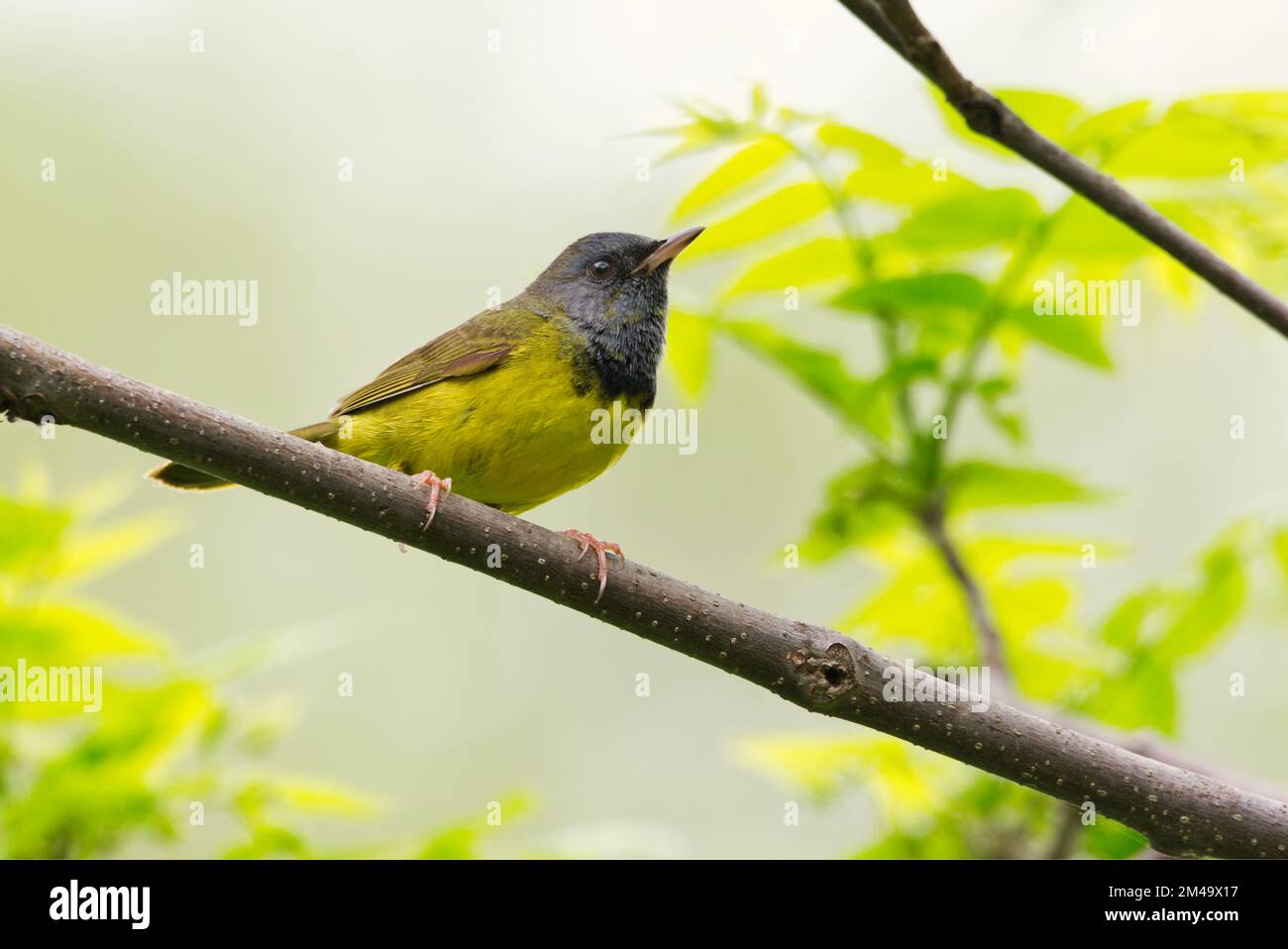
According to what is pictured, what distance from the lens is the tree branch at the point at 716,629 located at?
2.50m

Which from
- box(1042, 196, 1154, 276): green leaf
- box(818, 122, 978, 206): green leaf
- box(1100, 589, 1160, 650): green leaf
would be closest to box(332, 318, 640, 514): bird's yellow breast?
box(818, 122, 978, 206): green leaf

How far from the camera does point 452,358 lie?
4664 mm

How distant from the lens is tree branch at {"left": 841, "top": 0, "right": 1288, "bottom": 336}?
2.74 meters

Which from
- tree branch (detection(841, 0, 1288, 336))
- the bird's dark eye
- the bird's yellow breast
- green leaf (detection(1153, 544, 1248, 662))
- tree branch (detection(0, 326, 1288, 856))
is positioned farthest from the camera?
the bird's dark eye

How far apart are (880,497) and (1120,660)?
772mm

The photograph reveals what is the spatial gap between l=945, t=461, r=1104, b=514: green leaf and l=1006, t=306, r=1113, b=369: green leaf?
1.12ft

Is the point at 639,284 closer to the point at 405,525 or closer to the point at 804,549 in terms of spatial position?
the point at 804,549

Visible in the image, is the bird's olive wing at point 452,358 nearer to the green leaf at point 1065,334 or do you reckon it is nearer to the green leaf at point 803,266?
the green leaf at point 803,266

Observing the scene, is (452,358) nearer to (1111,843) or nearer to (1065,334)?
(1065,334)

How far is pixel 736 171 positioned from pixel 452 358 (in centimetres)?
133

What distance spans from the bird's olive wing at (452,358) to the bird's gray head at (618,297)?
0.23 meters

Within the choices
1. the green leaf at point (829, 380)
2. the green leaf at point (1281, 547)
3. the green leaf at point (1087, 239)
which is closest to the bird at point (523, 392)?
the green leaf at point (829, 380)

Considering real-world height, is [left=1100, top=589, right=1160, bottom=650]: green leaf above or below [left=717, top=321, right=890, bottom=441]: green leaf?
below

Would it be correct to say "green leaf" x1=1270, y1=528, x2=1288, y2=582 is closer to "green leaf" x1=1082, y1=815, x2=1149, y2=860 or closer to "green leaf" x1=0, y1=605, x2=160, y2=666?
"green leaf" x1=1082, y1=815, x2=1149, y2=860
